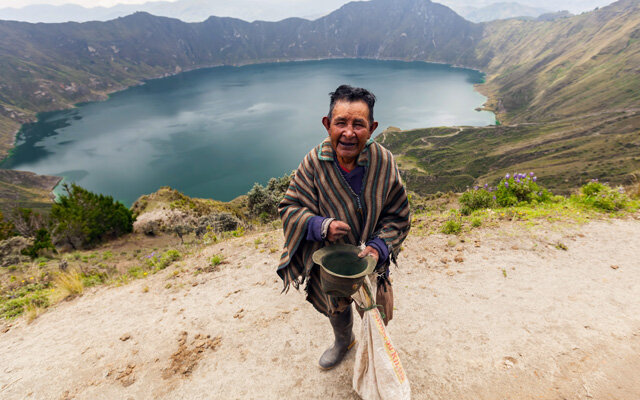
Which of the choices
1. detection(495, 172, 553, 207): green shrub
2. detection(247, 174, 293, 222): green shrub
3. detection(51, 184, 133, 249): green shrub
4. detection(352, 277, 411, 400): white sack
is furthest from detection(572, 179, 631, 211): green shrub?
detection(51, 184, 133, 249): green shrub

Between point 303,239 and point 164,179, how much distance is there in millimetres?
57724

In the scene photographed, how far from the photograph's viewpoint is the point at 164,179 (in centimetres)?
5238

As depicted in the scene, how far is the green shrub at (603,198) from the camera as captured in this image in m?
6.07

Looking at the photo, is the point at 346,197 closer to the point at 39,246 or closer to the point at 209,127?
the point at 39,246

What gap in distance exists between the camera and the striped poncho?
7.09 ft

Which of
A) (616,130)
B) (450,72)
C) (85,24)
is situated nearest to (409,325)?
(616,130)

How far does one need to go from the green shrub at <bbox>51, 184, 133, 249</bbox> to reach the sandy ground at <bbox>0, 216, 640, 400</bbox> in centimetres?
1180

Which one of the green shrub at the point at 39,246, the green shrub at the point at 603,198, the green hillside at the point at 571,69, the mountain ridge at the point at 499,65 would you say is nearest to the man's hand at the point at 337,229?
the green shrub at the point at 603,198

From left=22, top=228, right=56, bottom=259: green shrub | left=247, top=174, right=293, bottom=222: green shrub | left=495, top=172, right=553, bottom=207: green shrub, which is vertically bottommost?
left=247, top=174, right=293, bottom=222: green shrub

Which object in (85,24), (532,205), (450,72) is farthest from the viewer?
(85,24)

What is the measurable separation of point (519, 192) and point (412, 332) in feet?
18.2

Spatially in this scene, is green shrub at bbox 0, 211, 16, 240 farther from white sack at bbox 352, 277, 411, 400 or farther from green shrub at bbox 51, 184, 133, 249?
white sack at bbox 352, 277, 411, 400

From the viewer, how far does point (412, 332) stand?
3.44 m

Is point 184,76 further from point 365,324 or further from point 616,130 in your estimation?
point 365,324
